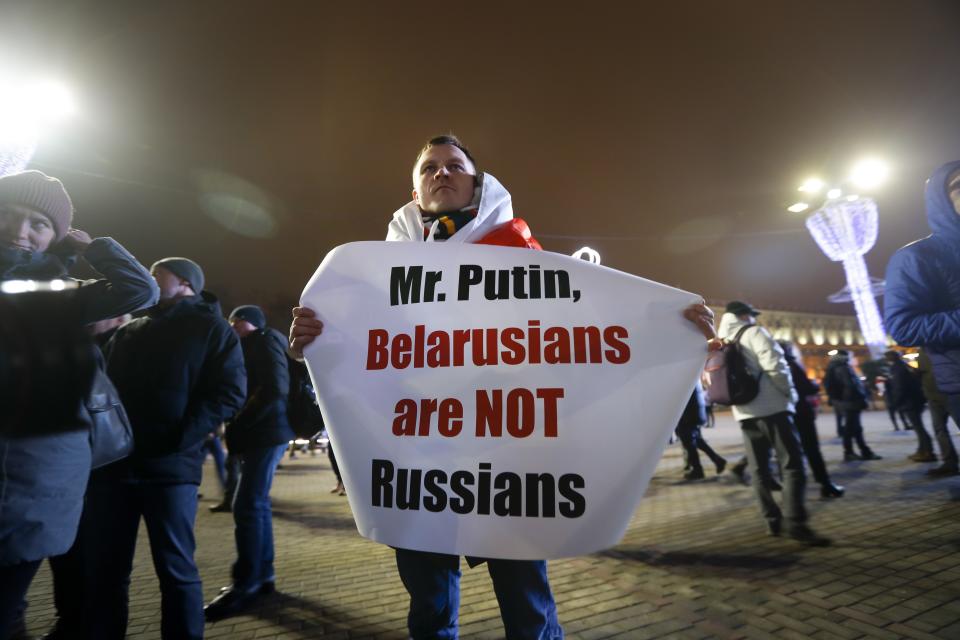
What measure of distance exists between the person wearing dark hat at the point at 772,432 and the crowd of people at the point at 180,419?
171cm

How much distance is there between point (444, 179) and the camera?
1939mm

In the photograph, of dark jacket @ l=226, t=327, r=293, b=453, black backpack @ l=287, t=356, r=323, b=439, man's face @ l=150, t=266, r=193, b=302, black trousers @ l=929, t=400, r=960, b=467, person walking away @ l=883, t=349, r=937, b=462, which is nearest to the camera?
man's face @ l=150, t=266, r=193, b=302

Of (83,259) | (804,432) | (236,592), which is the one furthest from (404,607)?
(804,432)

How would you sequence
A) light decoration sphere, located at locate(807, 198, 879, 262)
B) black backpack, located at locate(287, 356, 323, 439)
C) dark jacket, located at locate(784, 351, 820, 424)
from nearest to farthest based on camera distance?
black backpack, located at locate(287, 356, 323, 439)
dark jacket, located at locate(784, 351, 820, 424)
light decoration sphere, located at locate(807, 198, 879, 262)

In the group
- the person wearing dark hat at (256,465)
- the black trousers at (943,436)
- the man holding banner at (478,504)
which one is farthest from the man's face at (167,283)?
the black trousers at (943,436)

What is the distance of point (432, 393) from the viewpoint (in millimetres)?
1632

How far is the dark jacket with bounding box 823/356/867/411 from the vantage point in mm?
7844

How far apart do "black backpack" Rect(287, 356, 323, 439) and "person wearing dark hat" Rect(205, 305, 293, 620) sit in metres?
0.06

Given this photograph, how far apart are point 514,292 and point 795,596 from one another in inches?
110

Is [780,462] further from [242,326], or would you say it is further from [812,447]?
[242,326]

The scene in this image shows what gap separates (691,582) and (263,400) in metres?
3.25

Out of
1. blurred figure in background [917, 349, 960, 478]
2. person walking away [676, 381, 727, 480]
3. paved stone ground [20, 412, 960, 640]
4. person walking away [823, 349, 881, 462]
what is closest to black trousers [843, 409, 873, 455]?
person walking away [823, 349, 881, 462]

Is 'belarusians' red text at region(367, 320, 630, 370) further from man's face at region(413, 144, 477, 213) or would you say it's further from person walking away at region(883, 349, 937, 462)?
person walking away at region(883, 349, 937, 462)

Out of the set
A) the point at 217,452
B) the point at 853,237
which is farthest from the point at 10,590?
the point at 853,237
